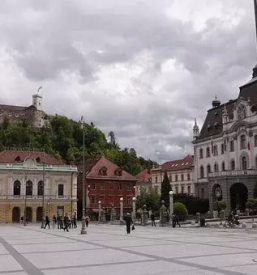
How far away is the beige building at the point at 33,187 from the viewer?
76.8m

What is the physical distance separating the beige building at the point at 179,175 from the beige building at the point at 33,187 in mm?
36721

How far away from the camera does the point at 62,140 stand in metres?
142

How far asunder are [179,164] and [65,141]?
3898 centimetres

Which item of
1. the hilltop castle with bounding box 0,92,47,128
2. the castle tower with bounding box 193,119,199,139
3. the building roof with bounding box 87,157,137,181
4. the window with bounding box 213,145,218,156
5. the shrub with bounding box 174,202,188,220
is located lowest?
the shrub with bounding box 174,202,188,220

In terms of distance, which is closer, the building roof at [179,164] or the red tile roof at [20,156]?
the red tile roof at [20,156]

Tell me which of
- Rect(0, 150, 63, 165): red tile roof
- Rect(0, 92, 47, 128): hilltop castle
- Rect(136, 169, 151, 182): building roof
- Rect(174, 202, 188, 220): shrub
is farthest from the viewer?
Rect(0, 92, 47, 128): hilltop castle

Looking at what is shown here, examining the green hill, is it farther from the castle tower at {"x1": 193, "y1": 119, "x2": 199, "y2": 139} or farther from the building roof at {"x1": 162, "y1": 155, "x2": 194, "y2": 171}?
the castle tower at {"x1": 193, "y1": 119, "x2": 199, "y2": 139}

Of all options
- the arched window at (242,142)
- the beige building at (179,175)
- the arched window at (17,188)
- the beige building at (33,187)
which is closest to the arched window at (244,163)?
the arched window at (242,142)

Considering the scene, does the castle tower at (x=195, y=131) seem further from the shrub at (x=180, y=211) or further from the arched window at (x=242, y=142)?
the shrub at (x=180, y=211)

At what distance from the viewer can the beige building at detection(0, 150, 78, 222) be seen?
252ft

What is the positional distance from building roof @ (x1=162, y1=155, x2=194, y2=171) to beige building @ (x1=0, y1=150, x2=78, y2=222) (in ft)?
131

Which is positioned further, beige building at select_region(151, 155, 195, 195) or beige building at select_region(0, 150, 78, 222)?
beige building at select_region(151, 155, 195, 195)

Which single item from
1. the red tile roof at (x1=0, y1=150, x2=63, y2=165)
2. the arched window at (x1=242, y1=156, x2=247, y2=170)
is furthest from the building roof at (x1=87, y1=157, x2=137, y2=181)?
the arched window at (x1=242, y1=156, x2=247, y2=170)

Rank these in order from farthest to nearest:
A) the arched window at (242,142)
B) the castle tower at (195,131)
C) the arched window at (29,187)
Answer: the castle tower at (195,131), the arched window at (242,142), the arched window at (29,187)
